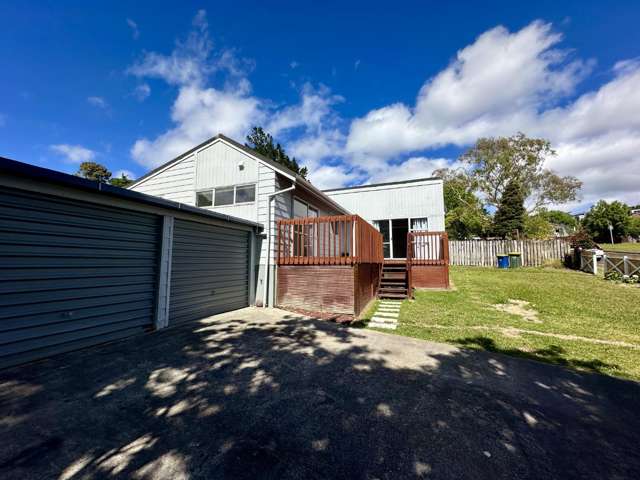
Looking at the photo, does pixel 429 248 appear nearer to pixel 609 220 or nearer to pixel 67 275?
pixel 67 275

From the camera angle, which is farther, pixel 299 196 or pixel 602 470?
pixel 299 196

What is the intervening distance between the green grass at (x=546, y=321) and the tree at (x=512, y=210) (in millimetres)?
17972

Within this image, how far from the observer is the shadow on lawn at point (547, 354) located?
11.7 feet

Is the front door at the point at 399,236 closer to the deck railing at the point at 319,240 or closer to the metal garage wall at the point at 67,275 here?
the deck railing at the point at 319,240

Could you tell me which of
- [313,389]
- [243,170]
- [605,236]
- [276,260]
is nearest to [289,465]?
[313,389]

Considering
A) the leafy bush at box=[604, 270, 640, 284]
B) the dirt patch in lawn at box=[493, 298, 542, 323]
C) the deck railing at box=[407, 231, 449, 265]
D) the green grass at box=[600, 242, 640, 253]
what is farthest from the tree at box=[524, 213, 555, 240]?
the dirt patch in lawn at box=[493, 298, 542, 323]

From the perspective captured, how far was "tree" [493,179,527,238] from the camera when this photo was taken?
25.1m

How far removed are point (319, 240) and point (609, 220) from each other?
183 ft

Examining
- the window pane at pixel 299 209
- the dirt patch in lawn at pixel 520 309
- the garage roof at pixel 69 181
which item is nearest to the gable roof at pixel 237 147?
the window pane at pixel 299 209

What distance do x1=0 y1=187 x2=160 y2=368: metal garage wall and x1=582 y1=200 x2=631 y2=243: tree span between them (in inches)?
2191

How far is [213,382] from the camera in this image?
3000 millimetres

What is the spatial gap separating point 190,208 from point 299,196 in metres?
4.38

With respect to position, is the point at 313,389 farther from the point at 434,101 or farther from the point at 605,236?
the point at 605,236

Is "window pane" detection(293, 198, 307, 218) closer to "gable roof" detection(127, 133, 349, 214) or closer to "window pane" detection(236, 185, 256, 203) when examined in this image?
"gable roof" detection(127, 133, 349, 214)
